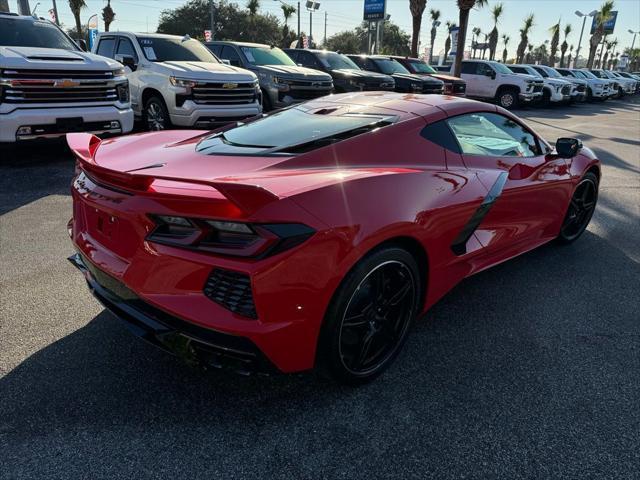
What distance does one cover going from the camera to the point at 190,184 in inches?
79.9

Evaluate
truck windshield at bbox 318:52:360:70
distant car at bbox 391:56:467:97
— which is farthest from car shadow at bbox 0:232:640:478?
distant car at bbox 391:56:467:97

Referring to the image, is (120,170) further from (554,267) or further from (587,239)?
(587,239)

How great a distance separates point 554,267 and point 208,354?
3229 millimetres

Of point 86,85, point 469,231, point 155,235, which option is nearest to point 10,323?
point 155,235

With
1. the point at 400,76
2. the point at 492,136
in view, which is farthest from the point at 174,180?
the point at 400,76

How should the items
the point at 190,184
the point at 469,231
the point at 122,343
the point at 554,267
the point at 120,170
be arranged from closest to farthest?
1. the point at 190,184
2. the point at 120,170
3. the point at 122,343
4. the point at 469,231
5. the point at 554,267

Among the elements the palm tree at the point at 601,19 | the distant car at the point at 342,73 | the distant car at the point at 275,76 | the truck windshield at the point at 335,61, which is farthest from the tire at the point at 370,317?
the palm tree at the point at 601,19

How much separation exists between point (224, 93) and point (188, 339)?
7.34 metres

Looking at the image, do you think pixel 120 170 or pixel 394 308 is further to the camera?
pixel 394 308

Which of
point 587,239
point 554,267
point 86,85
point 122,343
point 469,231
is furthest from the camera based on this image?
point 86,85

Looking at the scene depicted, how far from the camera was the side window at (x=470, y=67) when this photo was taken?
21328mm

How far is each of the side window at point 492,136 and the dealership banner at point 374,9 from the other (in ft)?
115

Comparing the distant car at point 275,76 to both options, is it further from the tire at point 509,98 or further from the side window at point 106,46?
the tire at point 509,98

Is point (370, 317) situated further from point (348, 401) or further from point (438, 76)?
point (438, 76)
